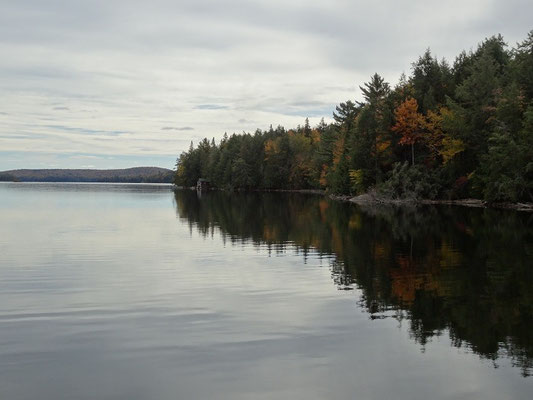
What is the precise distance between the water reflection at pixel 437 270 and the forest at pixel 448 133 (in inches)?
749

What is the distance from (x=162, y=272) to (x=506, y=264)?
15.3 metres

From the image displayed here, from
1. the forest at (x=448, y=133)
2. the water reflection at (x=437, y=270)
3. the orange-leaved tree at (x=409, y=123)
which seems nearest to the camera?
the water reflection at (x=437, y=270)

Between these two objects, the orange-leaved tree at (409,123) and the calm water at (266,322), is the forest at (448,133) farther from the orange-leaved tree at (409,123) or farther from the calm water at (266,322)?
the calm water at (266,322)

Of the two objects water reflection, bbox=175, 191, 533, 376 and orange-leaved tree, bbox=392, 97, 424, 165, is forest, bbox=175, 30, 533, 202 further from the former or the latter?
water reflection, bbox=175, 191, 533, 376

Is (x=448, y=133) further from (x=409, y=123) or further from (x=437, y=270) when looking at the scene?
(x=437, y=270)

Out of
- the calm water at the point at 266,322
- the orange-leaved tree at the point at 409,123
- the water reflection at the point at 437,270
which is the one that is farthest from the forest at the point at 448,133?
the calm water at the point at 266,322

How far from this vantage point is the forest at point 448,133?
61.8 metres

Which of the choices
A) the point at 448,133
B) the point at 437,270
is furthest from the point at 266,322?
the point at 448,133

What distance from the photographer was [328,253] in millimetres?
27375

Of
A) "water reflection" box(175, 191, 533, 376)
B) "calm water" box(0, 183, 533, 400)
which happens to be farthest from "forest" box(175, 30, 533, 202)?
"calm water" box(0, 183, 533, 400)

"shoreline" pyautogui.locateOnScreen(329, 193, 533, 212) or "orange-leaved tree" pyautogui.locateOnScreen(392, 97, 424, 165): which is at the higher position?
"orange-leaved tree" pyautogui.locateOnScreen(392, 97, 424, 165)

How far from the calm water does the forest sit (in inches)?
1408

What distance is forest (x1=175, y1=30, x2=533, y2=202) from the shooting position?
61750 mm

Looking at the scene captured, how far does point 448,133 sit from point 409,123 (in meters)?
6.97
